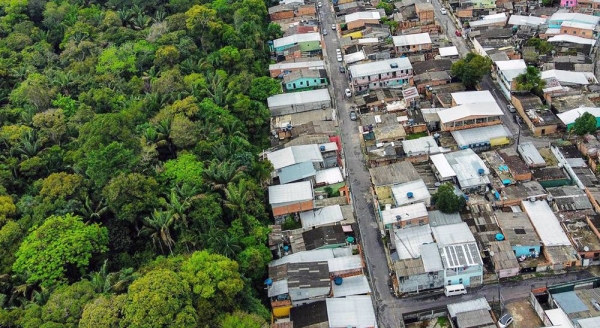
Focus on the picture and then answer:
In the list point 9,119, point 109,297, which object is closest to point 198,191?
point 109,297

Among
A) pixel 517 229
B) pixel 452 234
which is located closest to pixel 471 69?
pixel 517 229

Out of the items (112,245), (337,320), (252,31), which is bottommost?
(337,320)

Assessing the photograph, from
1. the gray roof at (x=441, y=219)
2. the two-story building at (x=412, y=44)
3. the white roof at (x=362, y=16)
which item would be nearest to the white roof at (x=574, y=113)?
the gray roof at (x=441, y=219)

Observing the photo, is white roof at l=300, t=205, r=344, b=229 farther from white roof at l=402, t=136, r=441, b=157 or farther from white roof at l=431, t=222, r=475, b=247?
white roof at l=402, t=136, r=441, b=157

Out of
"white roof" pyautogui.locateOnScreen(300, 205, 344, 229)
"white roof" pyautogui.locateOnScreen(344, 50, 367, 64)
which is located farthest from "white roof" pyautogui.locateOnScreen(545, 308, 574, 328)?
"white roof" pyautogui.locateOnScreen(344, 50, 367, 64)

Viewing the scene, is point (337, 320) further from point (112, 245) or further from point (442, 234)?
point (112, 245)

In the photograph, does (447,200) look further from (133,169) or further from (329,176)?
(133,169)
